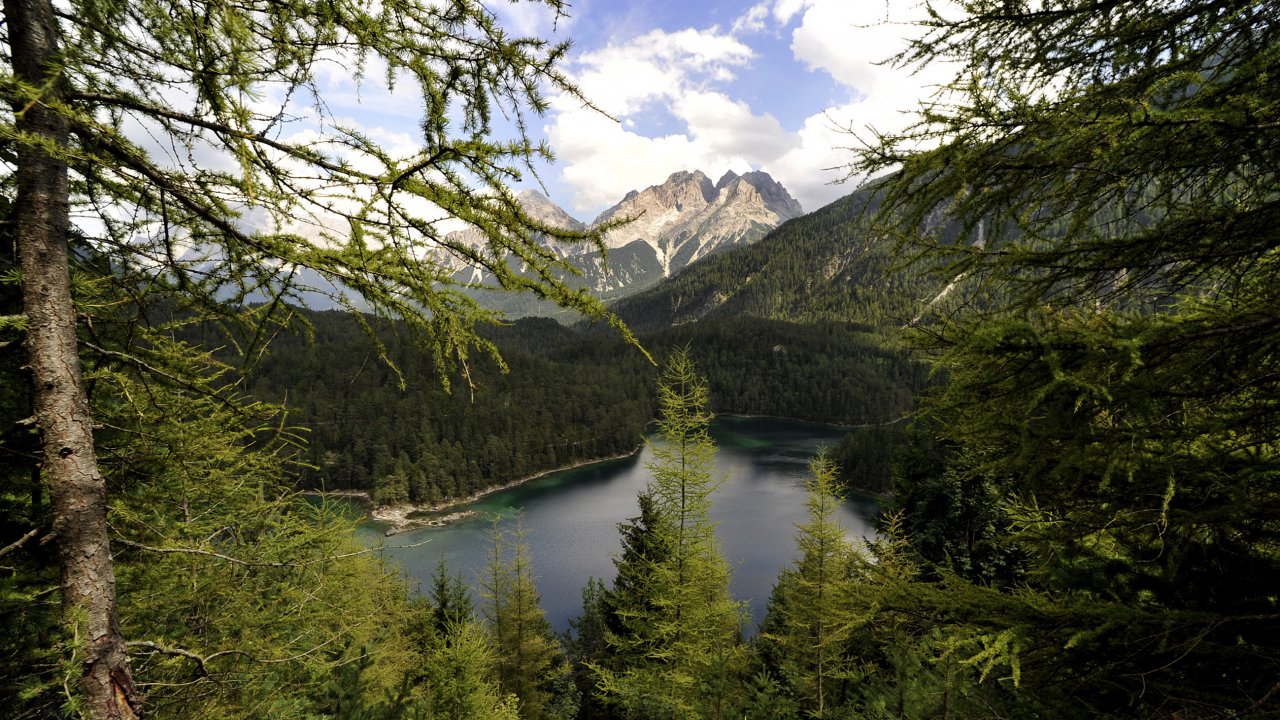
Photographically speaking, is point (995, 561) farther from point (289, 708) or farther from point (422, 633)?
point (422, 633)

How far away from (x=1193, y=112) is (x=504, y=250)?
2.85m

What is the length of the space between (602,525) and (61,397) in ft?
170

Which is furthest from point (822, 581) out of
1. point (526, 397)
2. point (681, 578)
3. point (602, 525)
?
point (526, 397)

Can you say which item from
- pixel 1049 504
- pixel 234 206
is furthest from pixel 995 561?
pixel 234 206

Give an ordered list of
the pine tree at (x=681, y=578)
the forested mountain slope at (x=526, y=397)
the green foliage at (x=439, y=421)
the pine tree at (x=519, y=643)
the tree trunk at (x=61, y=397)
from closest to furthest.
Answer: the tree trunk at (x=61, y=397)
the pine tree at (x=681, y=578)
the pine tree at (x=519, y=643)
the green foliage at (x=439, y=421)
the forested mountain slope at (x=526, y=397)

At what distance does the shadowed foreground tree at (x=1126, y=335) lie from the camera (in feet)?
6.70

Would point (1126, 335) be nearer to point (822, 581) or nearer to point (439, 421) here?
point (822, 581)

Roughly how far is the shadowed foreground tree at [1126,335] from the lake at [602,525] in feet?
76.4

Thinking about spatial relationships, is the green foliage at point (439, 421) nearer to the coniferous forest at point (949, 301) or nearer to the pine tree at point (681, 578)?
the pine tree at point (681, 578)

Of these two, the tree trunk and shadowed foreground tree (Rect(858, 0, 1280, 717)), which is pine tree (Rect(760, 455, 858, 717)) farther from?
the tree trunk

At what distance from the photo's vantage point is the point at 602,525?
50.8m

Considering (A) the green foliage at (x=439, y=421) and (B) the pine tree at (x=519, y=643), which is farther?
(A) the green foliage at (x=439, y=421)

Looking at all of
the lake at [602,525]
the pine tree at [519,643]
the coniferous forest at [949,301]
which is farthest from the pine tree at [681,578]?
the lake at [602,525]

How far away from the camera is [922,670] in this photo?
9945 mm
